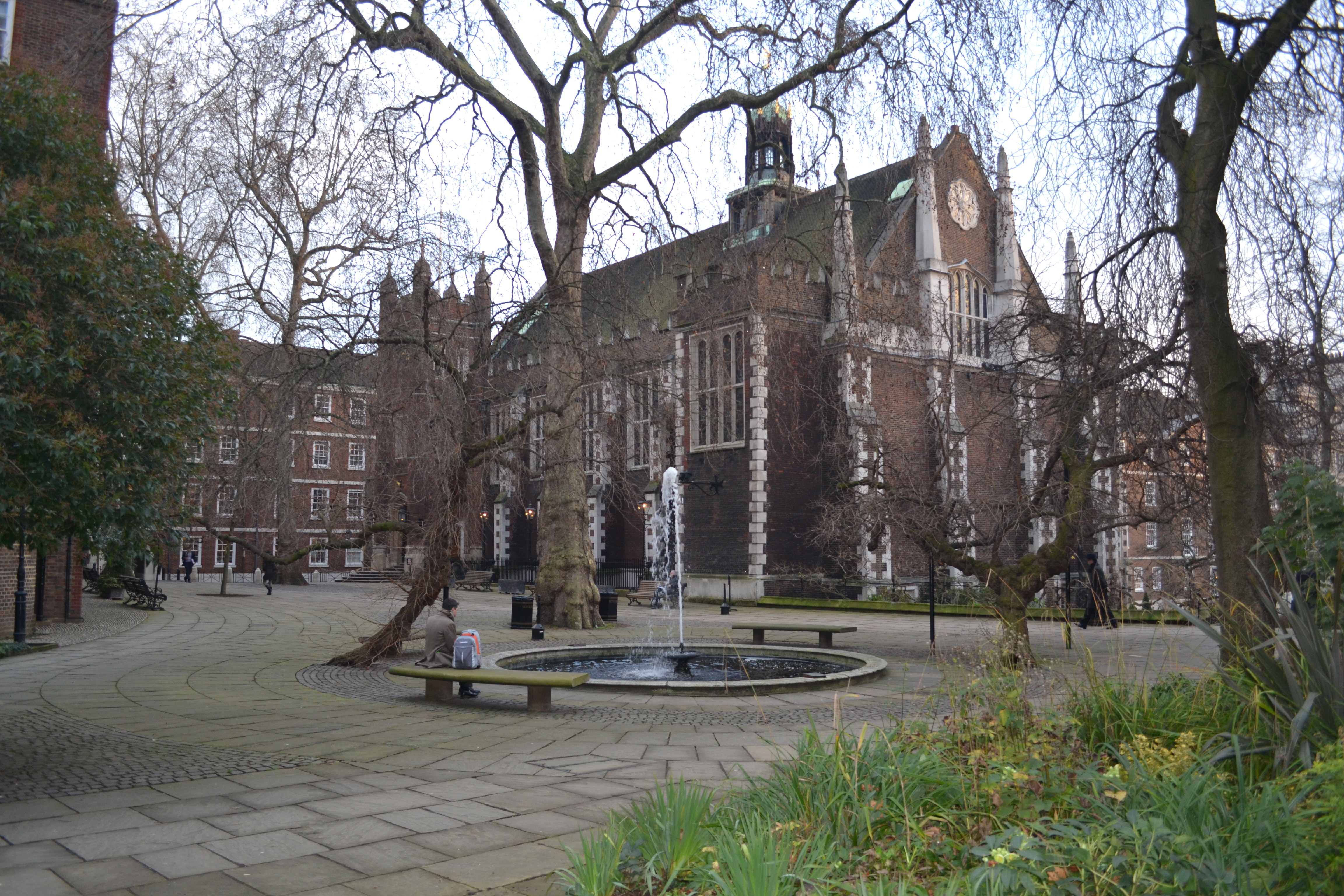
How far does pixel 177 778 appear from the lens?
262 inches

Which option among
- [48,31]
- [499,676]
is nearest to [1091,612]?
[499,676]

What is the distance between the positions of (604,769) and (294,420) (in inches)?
303

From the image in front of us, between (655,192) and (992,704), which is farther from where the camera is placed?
(655,192)

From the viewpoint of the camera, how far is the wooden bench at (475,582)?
1534 inches

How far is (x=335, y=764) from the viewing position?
7148 millimetres

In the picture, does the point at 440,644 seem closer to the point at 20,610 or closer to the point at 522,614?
the point at 522,614

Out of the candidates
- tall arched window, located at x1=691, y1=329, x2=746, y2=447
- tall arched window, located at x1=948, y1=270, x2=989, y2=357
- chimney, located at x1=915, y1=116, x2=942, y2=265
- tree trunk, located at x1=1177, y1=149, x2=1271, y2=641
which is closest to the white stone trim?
tall arched window, located at x1=691, y1=329, x2=746, y2=447

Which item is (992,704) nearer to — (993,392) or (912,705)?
(912,705)

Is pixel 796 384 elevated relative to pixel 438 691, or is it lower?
elevated

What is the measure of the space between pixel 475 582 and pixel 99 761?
33370 millimetres

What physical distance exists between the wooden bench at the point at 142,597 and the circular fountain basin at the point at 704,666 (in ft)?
49.6

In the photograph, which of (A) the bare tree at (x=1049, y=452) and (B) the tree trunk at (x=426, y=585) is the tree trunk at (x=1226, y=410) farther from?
(B) the tree trunk at (x=426, y=585)

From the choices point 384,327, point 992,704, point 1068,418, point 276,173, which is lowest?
point 992,704

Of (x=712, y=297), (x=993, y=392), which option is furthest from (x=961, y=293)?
(x=993, y=392)
